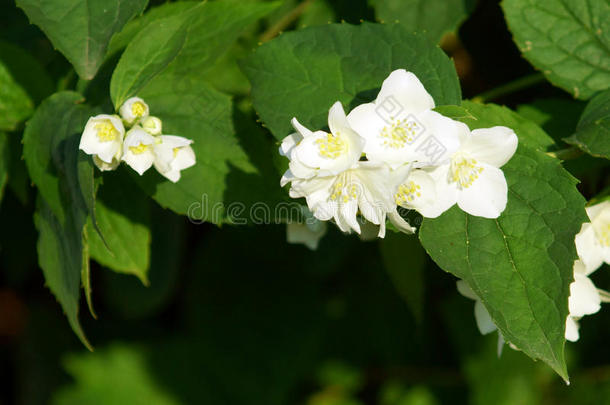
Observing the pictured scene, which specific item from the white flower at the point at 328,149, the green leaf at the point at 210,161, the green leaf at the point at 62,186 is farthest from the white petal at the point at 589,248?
the green leaf at the point at 62,186

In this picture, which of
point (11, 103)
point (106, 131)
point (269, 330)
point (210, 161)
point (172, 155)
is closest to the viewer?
point (106, 131)

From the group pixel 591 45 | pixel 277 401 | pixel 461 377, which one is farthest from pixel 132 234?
pixel 461 377

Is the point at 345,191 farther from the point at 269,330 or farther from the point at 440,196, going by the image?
the point at 269,330

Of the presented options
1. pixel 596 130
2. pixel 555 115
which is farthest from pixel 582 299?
pixel 555 115

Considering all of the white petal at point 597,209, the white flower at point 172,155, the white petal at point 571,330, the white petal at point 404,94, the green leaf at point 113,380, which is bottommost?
the green leaf at point 113,380

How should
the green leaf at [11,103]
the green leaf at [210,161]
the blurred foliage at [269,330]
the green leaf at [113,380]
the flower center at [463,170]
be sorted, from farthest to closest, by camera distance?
1. the green leaf at [113,380]
2. the blurred foliage at [269,330]
3. the green leaf at [11,103]
4. the green leaf at [210,161]
5. the flower center at [463,170]

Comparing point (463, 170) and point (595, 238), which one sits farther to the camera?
point (595, 238)

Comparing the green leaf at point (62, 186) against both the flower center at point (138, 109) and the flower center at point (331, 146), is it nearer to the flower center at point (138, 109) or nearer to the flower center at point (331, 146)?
the flower center at point (138, 109)
